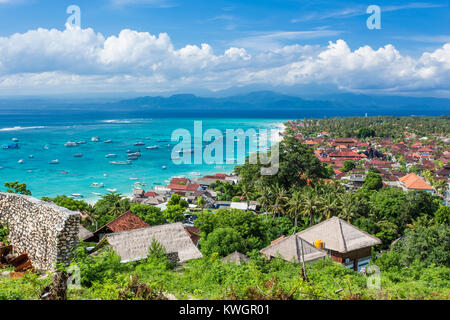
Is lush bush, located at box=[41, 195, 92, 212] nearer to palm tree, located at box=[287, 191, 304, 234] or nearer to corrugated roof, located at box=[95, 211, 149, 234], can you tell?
corrugated roof, located at box=[95, 211, 149, 234]

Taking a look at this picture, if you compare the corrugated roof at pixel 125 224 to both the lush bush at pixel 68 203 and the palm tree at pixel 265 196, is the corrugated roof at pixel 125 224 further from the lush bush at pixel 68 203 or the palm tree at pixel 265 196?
the palm tree at pixel 265 196

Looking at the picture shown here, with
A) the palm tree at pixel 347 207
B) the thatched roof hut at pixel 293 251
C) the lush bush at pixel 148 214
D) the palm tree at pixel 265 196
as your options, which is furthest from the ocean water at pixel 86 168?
the thatched roof hut at pixel 293 251

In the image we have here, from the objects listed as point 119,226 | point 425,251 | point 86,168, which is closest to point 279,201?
point 425,251

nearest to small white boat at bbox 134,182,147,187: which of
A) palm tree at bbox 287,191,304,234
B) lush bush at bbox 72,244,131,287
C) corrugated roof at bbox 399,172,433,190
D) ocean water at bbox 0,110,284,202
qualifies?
ocean water at bbox 0,110,284,202
